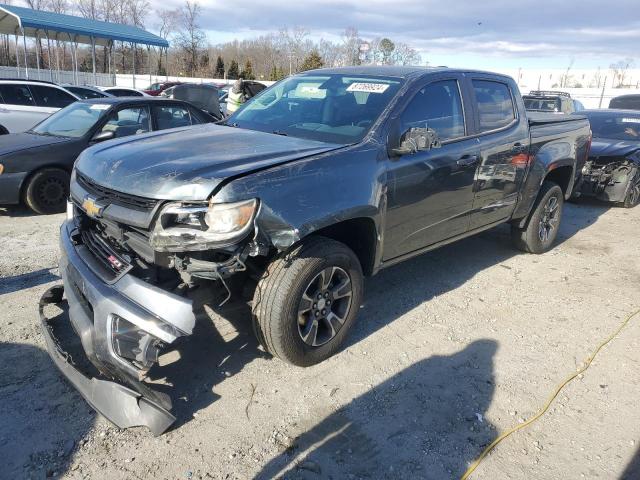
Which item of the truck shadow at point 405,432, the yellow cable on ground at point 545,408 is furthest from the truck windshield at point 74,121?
the yellow cable on ground at point 545,408

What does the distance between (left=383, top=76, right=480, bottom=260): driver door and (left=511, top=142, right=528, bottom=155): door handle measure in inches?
27.2

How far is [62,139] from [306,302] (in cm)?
507

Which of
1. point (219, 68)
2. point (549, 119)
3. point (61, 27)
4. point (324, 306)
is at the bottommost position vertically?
point (324, 306)

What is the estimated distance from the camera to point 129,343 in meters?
2.65

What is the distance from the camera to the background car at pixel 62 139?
6.21 m

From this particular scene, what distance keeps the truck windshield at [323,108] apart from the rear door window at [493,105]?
3.48 ft

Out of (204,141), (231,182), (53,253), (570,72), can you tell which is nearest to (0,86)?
(53,253)

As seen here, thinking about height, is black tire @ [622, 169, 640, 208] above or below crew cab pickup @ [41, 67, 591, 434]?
below

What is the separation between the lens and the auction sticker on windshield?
12.7ft

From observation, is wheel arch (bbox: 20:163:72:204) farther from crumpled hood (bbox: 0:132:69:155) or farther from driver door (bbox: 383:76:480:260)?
driver door (bbox: 383:76:480:260)

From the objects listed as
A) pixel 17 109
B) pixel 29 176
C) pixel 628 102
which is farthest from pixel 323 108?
pixel 628 102

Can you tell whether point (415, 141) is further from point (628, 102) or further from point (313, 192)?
point (628, 102)

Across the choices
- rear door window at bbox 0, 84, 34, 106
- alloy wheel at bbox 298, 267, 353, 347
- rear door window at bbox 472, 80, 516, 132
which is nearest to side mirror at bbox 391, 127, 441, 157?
Answer: alloy wheel at bbox 298, 267, 353, 347

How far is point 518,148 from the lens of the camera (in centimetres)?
487
